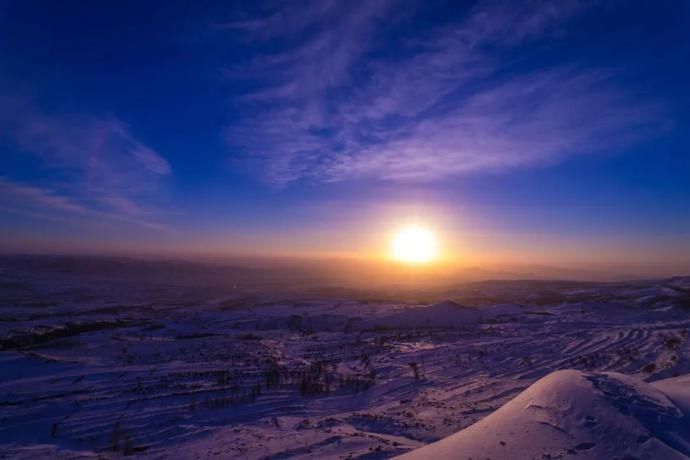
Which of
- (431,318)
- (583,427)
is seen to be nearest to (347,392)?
(583,427)

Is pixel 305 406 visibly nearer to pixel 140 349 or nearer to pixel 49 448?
pixel 49 448

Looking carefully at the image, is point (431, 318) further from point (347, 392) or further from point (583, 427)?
point (583, 427)

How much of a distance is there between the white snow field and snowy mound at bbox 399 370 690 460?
2cm

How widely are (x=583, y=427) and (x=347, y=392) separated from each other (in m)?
6.88

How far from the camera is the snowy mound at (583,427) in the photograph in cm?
495

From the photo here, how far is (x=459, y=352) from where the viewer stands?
16859mm

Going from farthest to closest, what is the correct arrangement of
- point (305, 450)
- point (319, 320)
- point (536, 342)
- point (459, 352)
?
point (319, 320) < point (536, 342) < point (459, 352) < point (305, 450)

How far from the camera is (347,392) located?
447 inches

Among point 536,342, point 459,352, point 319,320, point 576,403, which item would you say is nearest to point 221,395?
point 576,403

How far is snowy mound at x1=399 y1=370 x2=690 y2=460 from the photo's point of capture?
16.2 ft

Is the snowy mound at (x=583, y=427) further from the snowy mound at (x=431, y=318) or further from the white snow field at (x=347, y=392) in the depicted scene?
the snowy mound at (x=431, y=318)

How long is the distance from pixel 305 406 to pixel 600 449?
21.8ft

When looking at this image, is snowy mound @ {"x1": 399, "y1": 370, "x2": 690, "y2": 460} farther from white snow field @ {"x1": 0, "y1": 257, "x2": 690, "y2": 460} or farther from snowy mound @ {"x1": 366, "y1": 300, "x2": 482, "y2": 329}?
snowy mound @ {"x1": 366, "y1": 300, "x2": 482, "y2": 329}

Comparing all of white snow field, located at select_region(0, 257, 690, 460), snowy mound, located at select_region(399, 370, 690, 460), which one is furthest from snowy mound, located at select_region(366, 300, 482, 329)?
snowy mound, located at select_region(399, 370, 690, 460)
